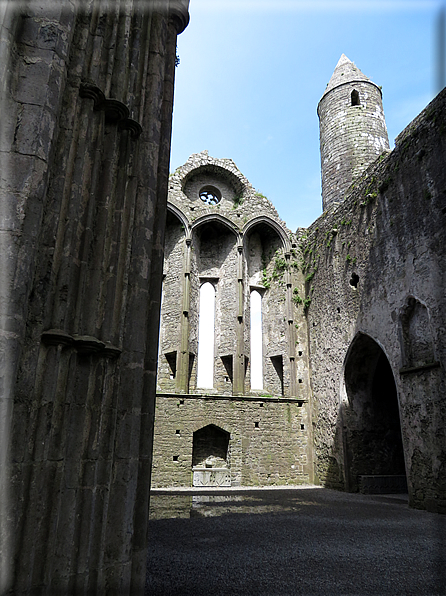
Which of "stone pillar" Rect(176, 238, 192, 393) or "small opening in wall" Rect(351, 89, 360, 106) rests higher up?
"small opening in wall" Rect(351, 89, 360, 106)

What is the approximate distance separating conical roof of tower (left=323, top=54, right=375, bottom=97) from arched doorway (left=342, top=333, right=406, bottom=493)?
10.7 m

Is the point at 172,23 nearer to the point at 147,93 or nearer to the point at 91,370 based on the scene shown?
the point at 147,93

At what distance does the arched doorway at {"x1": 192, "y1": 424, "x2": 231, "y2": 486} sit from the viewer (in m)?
11.4

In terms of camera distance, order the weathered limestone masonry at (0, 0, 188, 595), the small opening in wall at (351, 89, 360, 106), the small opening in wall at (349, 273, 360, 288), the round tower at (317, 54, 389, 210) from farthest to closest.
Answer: the small opening in wall at (351, 89, 360, 106) < the round tower at (317, 54, 389, 210) < the small opening in wall at (349, 273, 360, 288) < the weathered limestone masonry at (0, 0, 188, 595)

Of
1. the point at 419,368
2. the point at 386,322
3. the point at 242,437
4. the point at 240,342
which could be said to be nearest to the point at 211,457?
the point at 242,437

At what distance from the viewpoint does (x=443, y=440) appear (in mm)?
7309

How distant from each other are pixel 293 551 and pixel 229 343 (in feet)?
29.8

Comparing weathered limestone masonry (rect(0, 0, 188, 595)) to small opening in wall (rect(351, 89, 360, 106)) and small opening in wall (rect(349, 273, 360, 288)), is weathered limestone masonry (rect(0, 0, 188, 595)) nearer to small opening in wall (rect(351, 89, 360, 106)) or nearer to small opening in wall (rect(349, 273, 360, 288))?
small opening in wall (rect(349, 273, 360, 288))

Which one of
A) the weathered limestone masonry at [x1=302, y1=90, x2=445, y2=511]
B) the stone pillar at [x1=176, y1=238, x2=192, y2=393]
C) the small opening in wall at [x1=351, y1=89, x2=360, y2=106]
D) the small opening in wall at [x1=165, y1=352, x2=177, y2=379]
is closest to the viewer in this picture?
the weathered limestone masonry at [x1=302, y1=90, x2=445, y2=511]

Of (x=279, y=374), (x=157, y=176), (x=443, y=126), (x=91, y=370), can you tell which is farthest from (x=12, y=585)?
(x=279, y=374)

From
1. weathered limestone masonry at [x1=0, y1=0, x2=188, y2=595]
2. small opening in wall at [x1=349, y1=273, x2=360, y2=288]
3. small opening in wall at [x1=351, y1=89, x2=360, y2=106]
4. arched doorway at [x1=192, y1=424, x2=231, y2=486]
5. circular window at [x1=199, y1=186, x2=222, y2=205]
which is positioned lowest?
arched doorway at [x1=192, y1=424, x2=231, y2=486]

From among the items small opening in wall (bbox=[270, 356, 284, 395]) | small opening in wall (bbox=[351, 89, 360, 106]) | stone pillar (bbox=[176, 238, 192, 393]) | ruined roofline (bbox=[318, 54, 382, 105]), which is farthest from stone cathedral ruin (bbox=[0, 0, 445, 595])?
ruined roofline (bbox=[318, 54, 382, 105])

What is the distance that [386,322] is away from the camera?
9.09 metres

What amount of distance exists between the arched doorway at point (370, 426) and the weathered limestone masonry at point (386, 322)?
2 cm
